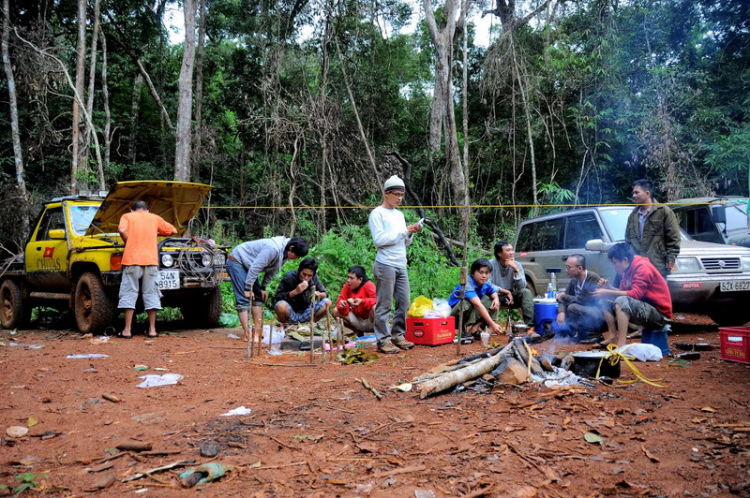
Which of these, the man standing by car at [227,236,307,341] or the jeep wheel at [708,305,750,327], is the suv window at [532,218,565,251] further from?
the man standing by car at [227,236,307,341]

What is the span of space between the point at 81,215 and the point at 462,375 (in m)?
6.60

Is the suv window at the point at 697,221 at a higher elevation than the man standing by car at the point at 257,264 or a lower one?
higher

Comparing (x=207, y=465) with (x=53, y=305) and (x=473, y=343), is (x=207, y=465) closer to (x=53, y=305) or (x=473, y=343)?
(x=473, y=343)

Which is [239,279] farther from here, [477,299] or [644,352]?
[644,352]

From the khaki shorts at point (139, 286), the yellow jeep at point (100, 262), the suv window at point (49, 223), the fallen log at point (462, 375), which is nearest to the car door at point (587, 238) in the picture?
the fallen log at point (462, 375)

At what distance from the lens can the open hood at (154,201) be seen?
7602 millimetres

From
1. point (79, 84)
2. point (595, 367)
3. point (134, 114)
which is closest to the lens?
point (595, 367)

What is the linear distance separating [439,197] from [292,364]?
1101 cm

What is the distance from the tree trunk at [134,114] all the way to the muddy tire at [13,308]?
37.3 feet

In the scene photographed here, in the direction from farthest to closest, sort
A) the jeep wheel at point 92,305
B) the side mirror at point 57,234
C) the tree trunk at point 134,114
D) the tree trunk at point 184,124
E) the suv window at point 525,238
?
the tree trunk at point 134,114
the tree trunk at point 184,124
the suv window at point 525,238
the side mirror at point 57,234
the jeep wheel at point 92,305

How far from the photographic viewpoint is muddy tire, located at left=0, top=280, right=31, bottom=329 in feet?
29.1

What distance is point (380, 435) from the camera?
10.8ft

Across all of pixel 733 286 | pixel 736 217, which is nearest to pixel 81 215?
pixel 733 286

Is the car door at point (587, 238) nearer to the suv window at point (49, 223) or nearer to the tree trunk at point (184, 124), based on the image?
the suv window at point (49, 223)
